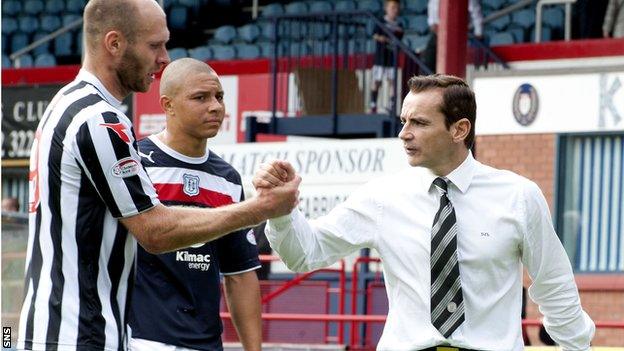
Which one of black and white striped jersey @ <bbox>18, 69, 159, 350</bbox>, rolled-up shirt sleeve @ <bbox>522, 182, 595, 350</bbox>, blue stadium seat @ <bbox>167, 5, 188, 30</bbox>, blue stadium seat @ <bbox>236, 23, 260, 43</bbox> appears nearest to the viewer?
black and white striped jersey @ <bbox>18, 69, 159, 350</bbox>

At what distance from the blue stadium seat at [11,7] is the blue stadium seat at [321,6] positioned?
5.91 meters

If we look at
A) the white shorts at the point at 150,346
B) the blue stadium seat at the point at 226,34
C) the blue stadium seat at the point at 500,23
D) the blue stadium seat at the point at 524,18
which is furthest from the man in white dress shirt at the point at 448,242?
the blue stadium seat at the point at 226,34

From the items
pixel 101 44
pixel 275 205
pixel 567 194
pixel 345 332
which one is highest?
pixel 101 44

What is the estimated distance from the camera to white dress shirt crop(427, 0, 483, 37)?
2009 cm

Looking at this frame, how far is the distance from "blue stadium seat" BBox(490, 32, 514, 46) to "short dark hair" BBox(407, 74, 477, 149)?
14.1 m

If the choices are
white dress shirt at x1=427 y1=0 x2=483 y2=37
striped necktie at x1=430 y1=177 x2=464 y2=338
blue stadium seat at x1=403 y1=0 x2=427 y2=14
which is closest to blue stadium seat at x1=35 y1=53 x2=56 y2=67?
blue stadium seat at x1=403 y1=0 x2=427 y2=14

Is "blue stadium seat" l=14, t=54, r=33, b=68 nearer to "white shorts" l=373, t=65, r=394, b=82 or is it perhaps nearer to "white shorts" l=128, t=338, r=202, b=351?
"white shorts" l=373, t=65, r=394, b=82

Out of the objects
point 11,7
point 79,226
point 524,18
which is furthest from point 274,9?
point 79,226

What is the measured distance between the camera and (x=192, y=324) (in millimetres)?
7156

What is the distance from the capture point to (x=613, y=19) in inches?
781

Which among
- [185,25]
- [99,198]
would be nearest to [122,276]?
[99,198]

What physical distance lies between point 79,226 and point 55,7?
21.9 metres

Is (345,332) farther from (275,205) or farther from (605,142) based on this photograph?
(275,205)

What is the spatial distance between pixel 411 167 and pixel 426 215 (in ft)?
1.10
